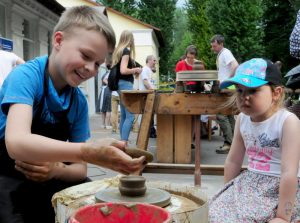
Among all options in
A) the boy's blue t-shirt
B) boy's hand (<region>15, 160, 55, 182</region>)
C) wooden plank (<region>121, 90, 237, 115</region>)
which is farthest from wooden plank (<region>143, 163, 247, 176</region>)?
boy's hand (<region>15, 160, 55, 182</region>)

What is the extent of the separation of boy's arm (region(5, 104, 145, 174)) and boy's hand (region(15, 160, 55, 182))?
19cm

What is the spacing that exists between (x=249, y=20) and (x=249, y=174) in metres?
22.0

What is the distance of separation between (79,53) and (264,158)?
1.27 metres

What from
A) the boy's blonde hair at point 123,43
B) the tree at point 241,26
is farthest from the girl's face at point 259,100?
the tree at point 241,26

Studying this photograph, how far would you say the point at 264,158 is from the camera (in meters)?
2.40

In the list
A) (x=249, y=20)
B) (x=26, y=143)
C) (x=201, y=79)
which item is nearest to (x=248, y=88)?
(x=26, y=143)

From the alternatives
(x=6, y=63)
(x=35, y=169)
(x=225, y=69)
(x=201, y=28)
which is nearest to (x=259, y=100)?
(x=35, y=169)

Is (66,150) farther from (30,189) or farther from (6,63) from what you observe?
(6,63)

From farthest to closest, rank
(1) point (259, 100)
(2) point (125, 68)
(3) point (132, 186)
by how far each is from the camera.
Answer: (2) point (125, 68) < (1) point (259, 100) < (3) point (132, 186)

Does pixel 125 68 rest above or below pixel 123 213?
above

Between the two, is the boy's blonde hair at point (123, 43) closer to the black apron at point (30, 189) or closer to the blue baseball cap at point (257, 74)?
the blue baseball cap at point (257, 74)

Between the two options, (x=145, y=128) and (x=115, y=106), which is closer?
(x=145, y=128)

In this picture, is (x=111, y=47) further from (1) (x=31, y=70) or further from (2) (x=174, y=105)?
(2) (x=174, y=105)

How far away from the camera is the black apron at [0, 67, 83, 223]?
67.7 inches
